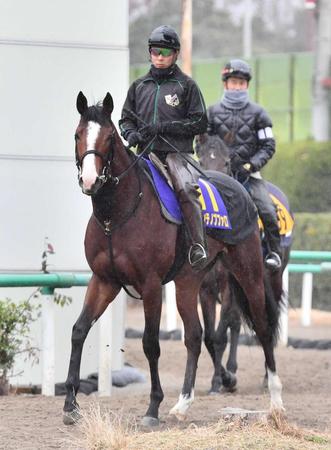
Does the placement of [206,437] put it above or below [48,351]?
below

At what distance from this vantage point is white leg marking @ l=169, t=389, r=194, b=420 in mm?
9117

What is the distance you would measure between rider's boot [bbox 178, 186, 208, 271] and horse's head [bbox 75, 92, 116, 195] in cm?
→ 72

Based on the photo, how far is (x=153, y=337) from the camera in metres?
8.79

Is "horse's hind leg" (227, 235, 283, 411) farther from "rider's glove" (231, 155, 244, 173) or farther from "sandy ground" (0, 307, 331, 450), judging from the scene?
"rider's glove" (231, 155, 244, 173)

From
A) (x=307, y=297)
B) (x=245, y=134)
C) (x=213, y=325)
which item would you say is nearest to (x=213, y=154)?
(x=245, y=134)

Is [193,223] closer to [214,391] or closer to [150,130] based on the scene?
[150,130]

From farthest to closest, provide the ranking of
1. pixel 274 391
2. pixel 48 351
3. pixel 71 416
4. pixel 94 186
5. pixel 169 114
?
pixel 48 351
pixel 274 391
pixel 169 114
pixel 71 416
pixel 94 186

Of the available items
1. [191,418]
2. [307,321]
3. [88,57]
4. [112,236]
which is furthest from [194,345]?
[307,321]

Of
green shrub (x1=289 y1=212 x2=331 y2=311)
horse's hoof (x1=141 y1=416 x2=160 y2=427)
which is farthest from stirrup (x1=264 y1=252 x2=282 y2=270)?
green shrub (x1=289 y1=212 x2=331 y2=311)

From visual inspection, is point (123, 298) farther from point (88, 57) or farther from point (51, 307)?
point (88, 57)

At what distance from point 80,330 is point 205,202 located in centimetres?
141

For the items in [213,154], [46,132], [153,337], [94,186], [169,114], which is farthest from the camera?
[46,132]

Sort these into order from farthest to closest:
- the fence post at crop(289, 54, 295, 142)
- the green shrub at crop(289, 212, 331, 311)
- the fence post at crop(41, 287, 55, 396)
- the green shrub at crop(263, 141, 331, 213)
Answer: the fence post at crop(289, 54, 295, 142), the green shrub at crop(263, 141, 331, 213), the green shrub at crop(289, 212, 331, 311), the fence post at crop(41, 287, 55, 396)

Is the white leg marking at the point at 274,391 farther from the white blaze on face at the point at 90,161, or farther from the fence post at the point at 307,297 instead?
the fence post at the point at 307,297
